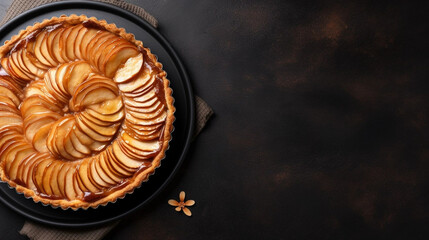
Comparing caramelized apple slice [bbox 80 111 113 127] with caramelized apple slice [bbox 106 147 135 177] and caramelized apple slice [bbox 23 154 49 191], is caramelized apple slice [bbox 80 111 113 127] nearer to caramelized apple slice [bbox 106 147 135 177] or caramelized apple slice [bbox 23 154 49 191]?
caramelized apple slice [bbox 106 147 135 177]

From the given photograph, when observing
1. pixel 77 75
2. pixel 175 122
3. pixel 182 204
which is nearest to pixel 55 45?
pixel 77 75

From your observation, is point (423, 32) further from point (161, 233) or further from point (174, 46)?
point (161, 233)

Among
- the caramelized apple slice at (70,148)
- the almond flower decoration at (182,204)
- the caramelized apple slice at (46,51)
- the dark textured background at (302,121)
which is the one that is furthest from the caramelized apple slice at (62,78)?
the almond flower decoration at (182,204)

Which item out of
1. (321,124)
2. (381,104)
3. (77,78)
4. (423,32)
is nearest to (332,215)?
(321,124)

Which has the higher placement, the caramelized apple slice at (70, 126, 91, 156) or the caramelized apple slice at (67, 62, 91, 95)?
the caramelized apple slice at (67, 62, 91, 95)

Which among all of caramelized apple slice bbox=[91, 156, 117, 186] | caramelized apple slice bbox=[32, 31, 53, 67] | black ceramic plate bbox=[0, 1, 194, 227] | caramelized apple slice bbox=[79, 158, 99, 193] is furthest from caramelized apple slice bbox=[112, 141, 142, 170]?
caramelized apple slice bbox=[32, 31, 53, 67]
